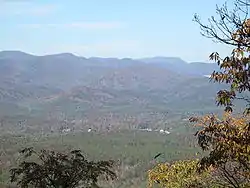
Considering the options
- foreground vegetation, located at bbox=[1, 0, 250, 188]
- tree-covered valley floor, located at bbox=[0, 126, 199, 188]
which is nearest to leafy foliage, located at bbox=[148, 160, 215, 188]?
foreground vegetation, located at bbox=[1, 0, 250, 188]

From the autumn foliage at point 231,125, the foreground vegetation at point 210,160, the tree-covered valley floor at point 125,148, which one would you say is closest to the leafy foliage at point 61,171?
the foreground vegetation at point 210,160

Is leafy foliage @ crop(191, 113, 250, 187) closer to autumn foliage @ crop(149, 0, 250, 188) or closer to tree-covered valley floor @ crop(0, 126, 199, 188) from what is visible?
autumn foliage @ crop(149, 0, 250, 188)

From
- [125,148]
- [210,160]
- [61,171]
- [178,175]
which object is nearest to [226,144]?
[210,160]

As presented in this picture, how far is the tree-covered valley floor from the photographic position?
375 feet

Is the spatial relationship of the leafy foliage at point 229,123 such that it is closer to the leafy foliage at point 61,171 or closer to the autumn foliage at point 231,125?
the autumn foliage at point 231,125

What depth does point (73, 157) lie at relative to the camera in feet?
40.1

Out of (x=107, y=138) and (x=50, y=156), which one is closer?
(x=50, y=156)

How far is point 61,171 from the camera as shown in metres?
11.3

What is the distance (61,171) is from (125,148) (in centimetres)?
14003

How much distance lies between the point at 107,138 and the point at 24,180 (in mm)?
161258

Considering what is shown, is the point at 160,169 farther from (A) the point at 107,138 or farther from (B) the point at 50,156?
(A) the point at 107,138

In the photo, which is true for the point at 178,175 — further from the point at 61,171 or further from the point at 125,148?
the point at 125,148

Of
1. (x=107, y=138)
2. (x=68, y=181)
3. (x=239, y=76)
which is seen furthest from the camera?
(x=107, y=138)

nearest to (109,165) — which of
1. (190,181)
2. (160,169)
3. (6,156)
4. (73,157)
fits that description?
(73,157)
